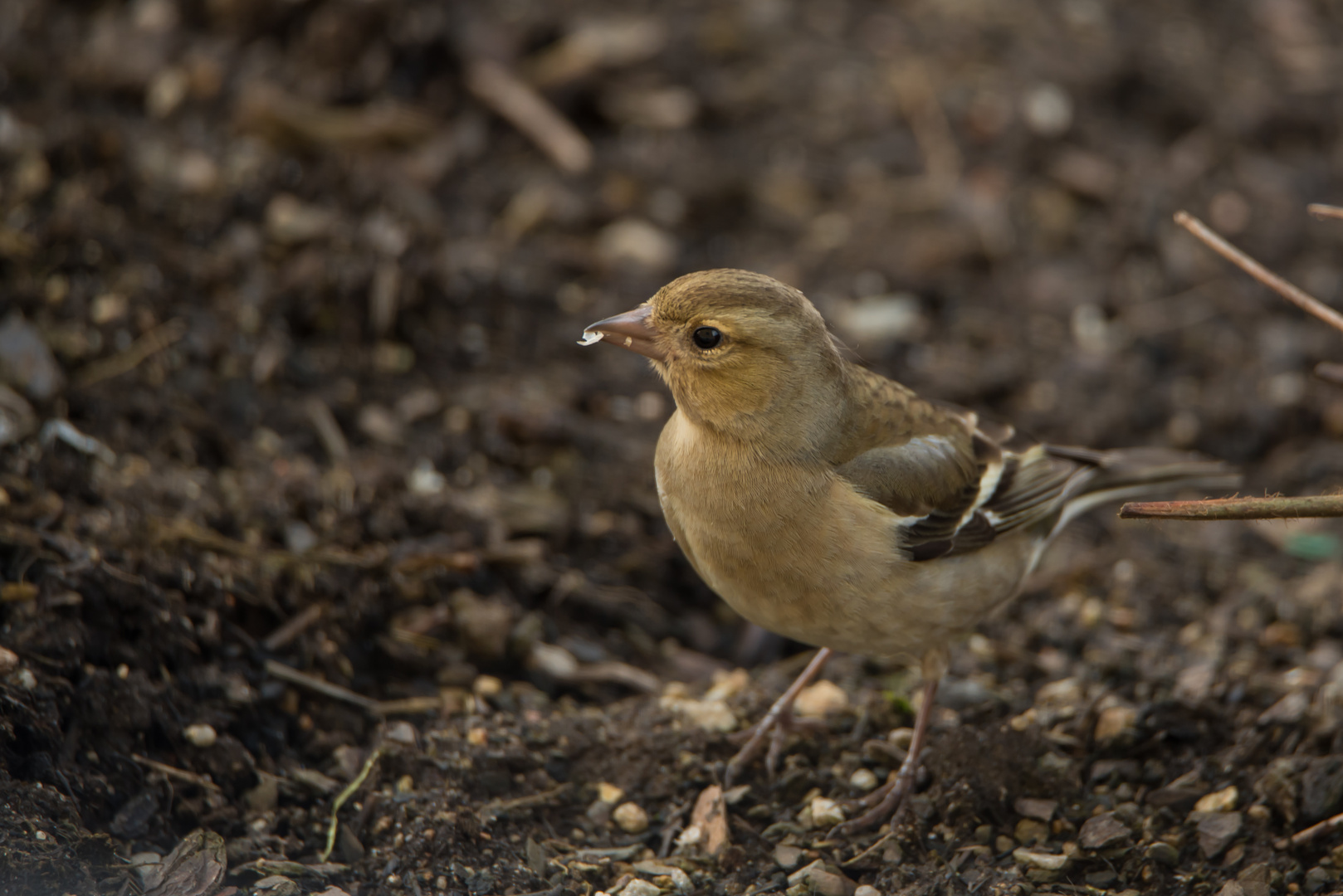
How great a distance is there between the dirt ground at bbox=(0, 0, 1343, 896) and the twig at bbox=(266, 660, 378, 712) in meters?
0.02

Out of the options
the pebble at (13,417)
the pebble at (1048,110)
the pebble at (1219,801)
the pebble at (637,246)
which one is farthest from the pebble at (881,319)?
the pebble at (13,417)

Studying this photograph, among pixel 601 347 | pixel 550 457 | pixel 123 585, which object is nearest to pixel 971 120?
pixel 601 347

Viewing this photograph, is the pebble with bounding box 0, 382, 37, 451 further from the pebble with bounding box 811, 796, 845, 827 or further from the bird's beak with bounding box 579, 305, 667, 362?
the pebble with bounding box 811, 796, 845, 827

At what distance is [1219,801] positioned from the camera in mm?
3840

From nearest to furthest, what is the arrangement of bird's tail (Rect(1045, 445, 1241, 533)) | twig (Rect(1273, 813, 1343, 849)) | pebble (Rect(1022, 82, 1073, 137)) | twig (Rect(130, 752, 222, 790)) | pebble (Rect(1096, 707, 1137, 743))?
twig (Rect(130, 752, 222, 790)) → twig (Rect(1273, 813, 1343, 849)) → pebble (Rect(1096, 707, 1137, 743)) → bird's tail (Rect(1045, 445, 1241, 533)) → pebble (Rect(1022, 82, 1073, 137))

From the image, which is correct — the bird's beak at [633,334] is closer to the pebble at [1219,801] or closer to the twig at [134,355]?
the twig at [134,355]

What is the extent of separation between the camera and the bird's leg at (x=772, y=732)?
13.4ft

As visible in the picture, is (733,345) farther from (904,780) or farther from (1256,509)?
(1256,509)

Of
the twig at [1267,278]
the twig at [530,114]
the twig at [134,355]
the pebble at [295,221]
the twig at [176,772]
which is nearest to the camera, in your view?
the twig at [1267,278]

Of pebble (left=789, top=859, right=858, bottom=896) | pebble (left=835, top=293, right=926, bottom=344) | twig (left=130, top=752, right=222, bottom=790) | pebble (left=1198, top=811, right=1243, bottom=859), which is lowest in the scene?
pebble (left=789, top=859, right=858, bottom=896)

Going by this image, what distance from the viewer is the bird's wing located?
4.10 metres

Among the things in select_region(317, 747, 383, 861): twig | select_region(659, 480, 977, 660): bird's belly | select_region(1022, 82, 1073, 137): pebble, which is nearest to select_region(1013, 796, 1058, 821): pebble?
select_region(659, 480, 977, 660): bird's belly

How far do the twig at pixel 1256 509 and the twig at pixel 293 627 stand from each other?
252 cm

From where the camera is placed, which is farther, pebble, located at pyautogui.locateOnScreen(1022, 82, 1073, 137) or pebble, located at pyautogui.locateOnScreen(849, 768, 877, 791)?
pebble, located at pyautogui.locateOnScreen(1022, 82, 1073, 137)
